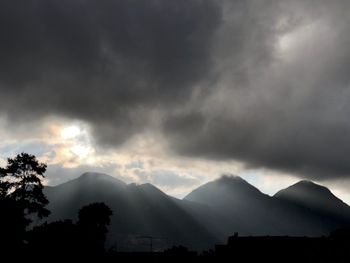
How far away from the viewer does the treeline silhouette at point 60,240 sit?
50.2 meters

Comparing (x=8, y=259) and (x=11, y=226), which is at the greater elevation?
(x=11, y=226)

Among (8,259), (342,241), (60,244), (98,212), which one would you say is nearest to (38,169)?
(60,244)

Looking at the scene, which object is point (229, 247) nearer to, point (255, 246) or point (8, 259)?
point (255, 246)

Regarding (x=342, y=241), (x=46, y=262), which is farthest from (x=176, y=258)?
(x=342, y=241)

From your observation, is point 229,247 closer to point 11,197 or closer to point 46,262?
point 46,262

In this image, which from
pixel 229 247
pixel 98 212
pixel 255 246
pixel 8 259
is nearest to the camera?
pixel 8 259

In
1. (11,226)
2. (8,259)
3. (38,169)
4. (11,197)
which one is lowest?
(8,259)

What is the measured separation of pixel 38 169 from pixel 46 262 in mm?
12954

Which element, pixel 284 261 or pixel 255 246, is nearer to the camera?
pixel 284 261

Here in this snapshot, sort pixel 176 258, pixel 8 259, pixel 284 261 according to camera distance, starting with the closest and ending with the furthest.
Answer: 1. pixel 8 259
2. pixel 284 261
3. pixel 176 258

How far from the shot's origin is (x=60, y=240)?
58969 mm

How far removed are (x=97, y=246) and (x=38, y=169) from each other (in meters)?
14.1

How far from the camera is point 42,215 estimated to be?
59625 mm

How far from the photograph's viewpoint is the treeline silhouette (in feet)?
165
